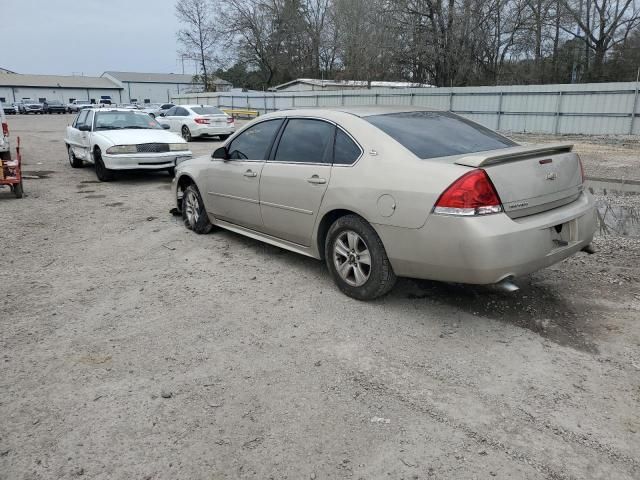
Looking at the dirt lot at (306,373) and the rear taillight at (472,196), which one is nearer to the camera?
the dirt lot at (306,373)

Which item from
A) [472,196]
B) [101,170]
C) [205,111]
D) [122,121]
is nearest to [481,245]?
[472,196]

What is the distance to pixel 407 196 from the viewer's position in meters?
3.86

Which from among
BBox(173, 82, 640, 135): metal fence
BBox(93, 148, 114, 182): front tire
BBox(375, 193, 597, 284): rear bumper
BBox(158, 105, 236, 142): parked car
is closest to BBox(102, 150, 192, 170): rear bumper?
BBox(93, 148, 114, 182): front tire

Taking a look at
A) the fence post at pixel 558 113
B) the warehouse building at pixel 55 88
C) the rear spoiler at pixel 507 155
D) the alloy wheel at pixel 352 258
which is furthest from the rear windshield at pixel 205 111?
the warehouse building at pixel 55 88

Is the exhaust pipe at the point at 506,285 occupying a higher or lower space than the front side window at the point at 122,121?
lower

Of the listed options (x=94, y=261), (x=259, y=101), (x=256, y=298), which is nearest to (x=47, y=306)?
(x=94, y=261)

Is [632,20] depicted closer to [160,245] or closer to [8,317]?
[160,245]

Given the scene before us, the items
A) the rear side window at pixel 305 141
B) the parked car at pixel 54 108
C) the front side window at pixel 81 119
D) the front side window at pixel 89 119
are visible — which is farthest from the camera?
the parked car at pixel 54 108

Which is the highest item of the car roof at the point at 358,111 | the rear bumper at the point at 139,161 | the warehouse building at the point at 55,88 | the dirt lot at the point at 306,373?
the warehouse building at the point at 55,88

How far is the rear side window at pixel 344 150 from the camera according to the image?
4.41 m

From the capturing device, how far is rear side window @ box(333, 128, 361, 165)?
4.41 m

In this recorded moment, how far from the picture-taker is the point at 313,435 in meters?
2.77

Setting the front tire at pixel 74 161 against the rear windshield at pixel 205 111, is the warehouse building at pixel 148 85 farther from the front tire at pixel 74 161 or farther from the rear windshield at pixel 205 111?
the front tire at pixel 74 161

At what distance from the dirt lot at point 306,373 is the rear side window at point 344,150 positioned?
1.18 metres
